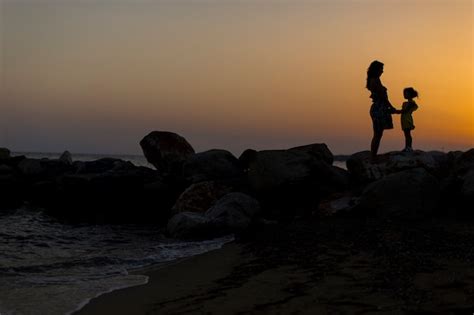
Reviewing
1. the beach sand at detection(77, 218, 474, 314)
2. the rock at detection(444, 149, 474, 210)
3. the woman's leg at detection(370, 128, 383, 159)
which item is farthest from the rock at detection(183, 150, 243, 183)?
the beach sand at detection(77, 218, 474, 314)

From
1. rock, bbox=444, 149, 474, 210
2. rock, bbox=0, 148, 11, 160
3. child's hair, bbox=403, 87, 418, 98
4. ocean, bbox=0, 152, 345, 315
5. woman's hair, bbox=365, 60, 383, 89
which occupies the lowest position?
ocean, bbox=0, 152, 345, 315

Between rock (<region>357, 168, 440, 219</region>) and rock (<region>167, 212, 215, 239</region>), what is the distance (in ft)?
10.5

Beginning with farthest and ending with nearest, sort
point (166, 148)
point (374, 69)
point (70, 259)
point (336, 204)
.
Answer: point (166, 148), point (374, 69), point (336, 204), point (70, 259)

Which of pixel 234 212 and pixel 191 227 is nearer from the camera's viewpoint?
pixel 191 227

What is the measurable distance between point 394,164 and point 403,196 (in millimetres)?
2264

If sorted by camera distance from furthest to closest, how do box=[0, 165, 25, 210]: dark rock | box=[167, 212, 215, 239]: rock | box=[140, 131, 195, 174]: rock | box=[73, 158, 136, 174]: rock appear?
box=[73, 158, 136, 174]: rock, box=[0, 165, 25, 210]: dark rock, box=[140, 131, 195, 174]: rock, box=[167, 212, 215, 239]: rock

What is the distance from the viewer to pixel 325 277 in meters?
6.21

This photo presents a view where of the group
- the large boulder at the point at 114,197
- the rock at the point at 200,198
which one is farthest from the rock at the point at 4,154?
the rock at the point at 200,198

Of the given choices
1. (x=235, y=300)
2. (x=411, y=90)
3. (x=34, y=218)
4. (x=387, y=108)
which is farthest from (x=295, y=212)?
(x=34, y=218)

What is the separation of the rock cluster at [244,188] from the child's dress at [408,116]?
0.72 m

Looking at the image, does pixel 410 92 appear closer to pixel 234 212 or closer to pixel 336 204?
pixel 336 204

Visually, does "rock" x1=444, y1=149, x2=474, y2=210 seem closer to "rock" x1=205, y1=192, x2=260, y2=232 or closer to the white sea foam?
"rock" x1=205, y1=192, x2=260, y2=232

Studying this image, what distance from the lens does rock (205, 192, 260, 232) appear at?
11109 mm

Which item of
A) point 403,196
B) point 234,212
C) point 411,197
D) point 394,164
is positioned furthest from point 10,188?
point 411,197
